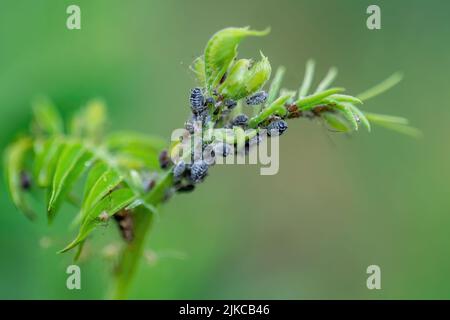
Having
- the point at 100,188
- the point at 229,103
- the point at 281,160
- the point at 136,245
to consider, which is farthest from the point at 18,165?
the point at 281,160

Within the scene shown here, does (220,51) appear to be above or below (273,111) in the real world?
above

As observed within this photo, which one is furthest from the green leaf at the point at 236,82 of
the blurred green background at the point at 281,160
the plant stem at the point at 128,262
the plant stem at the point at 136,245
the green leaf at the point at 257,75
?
the blurred green background at the point at 281,160

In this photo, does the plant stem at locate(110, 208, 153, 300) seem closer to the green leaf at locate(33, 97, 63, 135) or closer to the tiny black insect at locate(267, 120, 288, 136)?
the tiny black insect at locate(267, 120, 288, 136)

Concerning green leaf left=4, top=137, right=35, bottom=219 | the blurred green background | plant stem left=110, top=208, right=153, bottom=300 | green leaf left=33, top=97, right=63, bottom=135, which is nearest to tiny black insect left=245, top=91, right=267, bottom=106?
plant stem left=110, top=208, right=153, bottom=300

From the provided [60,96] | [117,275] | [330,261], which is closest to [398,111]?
[330,261]

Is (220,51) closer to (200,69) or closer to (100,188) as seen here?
(200,69)

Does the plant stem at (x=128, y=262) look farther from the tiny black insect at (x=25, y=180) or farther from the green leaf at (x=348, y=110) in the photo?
the tiny black insect at (x=25, y=180)
